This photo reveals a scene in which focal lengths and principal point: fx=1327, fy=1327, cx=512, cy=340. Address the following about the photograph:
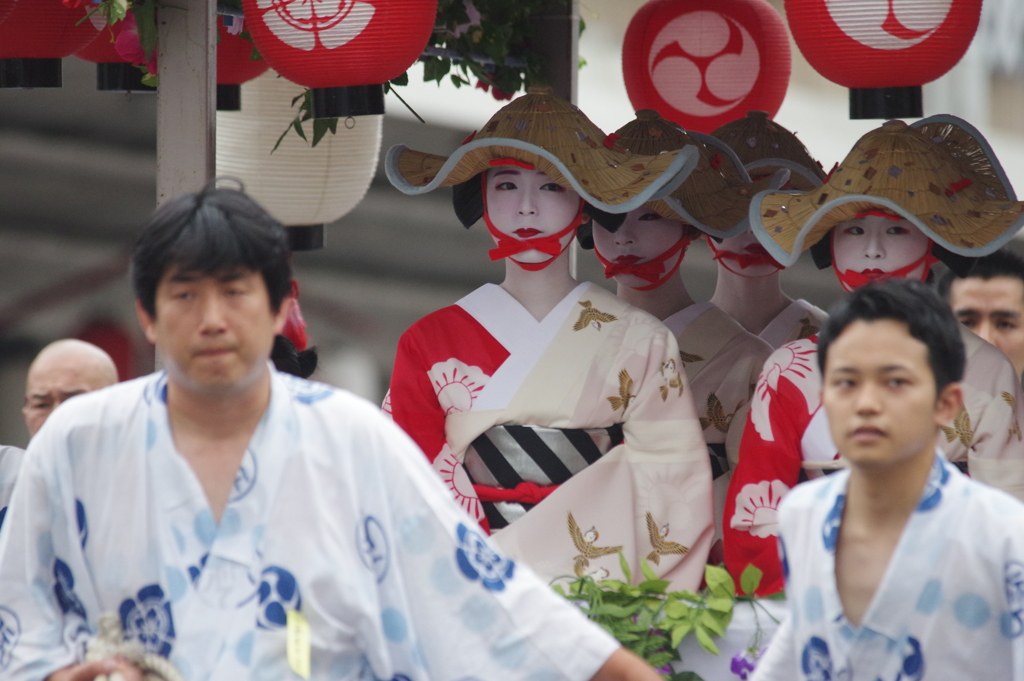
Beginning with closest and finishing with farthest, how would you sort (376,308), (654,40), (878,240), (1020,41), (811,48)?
(878,240) → (811,48) → (654,40) → (376,308) → (1020,41)

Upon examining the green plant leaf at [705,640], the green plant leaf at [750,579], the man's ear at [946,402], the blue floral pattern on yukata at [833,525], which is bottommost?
the green plant leaf at [705,640]

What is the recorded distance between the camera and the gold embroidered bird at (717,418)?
354cm

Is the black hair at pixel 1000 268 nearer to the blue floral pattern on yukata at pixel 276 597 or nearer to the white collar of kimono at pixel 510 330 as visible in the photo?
the white collar of kimono at pixel 510 330

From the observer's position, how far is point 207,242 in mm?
1879

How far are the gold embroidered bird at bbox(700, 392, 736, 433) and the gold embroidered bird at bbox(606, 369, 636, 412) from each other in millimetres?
521

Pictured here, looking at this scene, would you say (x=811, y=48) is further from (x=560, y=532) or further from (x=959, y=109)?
(x=959, y=109)

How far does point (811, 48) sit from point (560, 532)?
1.31 m

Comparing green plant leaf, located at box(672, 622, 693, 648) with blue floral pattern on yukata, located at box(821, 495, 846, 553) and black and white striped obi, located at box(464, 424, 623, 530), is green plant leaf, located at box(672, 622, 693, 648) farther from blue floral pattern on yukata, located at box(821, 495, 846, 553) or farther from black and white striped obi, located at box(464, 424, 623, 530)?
blue floral pattern on yukata, located at box(821, 495, 846, 553)

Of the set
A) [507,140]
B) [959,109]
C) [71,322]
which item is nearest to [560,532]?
[507,140]

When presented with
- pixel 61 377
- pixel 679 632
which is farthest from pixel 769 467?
pixel 61 377

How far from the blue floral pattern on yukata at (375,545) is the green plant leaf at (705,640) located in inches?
36.6

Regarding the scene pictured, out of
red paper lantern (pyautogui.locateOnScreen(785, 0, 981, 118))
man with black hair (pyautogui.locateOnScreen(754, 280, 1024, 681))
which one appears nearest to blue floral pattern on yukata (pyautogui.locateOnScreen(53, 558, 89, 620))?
man with black hair (pyautogui.locateOnScreen(754, 280, 1024, 681))

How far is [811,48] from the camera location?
10.5 ft

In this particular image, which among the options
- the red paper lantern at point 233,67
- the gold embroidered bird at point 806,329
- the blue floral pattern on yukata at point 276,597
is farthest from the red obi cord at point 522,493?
the red paper lantern at point 233,67
